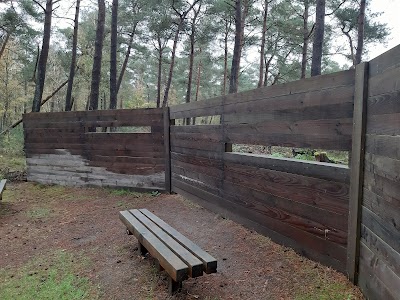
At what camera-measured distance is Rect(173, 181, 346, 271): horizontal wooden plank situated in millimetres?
2635

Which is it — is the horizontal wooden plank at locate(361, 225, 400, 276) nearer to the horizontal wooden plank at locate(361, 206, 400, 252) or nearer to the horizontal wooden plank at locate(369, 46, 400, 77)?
the horizontal wooden plank at locate(361, 206, 400, 252)

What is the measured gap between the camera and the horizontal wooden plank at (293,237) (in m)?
2.63

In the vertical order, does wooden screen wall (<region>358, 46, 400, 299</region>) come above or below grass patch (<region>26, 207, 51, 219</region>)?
above

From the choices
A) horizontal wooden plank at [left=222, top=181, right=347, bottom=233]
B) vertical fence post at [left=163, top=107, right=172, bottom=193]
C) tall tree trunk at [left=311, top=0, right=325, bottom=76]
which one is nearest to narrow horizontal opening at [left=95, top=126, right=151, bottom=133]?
vertical fence post at [left=163, top=107, right=172, bottom=193]

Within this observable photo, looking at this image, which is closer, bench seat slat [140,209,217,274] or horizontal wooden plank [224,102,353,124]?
bench seat slat [140,209,217,274]

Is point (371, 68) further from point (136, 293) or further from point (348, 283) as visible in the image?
point (136, 293)

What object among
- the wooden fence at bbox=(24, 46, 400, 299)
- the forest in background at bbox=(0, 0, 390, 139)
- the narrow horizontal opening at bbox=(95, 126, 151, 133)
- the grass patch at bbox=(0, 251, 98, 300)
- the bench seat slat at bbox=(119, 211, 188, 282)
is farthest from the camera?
the forest in background at bbox=(0, 0, 390, 139)

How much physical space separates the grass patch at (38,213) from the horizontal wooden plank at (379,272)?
16.1 ft

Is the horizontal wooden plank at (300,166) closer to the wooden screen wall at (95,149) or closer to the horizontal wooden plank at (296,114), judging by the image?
the horizontal wooden plank at (296,114)

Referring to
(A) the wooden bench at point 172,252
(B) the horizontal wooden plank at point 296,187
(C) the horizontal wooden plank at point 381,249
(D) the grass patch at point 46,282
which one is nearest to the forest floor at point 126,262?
(D) the grass patch at point 46,282

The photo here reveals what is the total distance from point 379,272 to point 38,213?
5.29 m

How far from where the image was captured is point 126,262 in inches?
126

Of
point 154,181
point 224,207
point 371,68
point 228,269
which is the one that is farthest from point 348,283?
point 154,181

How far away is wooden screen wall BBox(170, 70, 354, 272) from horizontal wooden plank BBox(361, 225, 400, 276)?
11.8 inches
